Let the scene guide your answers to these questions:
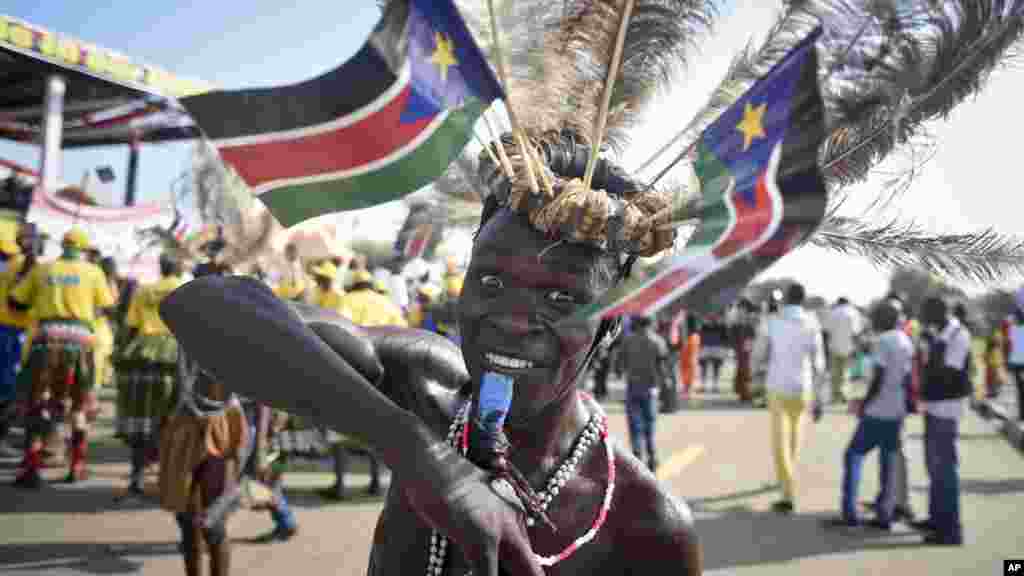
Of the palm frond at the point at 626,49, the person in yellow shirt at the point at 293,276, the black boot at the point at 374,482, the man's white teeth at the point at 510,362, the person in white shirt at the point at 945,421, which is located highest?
the person in yellow shirt at the point at 293,276

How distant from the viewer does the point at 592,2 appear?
5.01ft

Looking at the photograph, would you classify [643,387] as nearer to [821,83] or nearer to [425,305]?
[425,305]

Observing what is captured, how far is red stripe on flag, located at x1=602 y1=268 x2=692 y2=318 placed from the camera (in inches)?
38.3

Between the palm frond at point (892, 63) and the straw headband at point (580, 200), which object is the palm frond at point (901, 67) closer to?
the palm frond at point (892, 63)

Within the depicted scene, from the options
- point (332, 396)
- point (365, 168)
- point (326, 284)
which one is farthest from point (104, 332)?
point (332, 396)

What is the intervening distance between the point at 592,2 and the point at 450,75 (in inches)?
15.8

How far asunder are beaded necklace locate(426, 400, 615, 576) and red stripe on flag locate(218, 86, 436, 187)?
1.94 ft

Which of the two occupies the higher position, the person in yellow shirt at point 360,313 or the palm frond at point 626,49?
the palm frond at point 626,49

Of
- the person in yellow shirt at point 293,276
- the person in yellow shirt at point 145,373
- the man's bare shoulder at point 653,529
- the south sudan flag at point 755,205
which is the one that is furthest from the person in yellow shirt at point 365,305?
the south sudan flag at point 755,205

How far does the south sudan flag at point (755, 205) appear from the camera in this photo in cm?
98

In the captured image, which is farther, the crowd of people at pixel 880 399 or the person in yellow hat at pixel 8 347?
the person in yellow hat at pixel 8 347

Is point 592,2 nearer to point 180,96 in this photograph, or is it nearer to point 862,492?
point 180,96

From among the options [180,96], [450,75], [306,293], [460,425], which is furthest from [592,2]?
[306,293]

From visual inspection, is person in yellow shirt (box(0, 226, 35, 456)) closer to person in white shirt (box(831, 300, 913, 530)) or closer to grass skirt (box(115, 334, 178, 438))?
grass skirt (box(115, 334, 178, 438))
